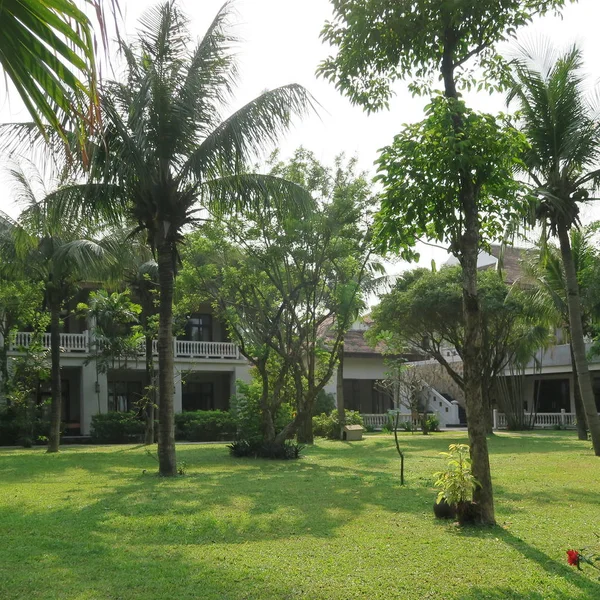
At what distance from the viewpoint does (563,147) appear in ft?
53.9

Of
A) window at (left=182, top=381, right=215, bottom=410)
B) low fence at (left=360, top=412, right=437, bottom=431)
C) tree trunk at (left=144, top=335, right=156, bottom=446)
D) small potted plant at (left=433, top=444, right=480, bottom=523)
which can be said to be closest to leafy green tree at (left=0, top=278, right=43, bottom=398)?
tree trunk at (left=144, top=335, right=156, bottom=446)

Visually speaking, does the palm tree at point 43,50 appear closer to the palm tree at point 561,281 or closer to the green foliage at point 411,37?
the green foliage at point 411,37

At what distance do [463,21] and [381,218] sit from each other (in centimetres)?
241

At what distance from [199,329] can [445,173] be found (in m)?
28.9

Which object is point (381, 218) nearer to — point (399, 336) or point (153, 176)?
point (153, 176)

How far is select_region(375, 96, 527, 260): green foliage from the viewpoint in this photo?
307 inches

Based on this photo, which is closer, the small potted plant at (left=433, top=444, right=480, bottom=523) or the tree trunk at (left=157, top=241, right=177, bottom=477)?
the small potted plant at (left=433, top=444, right=480, bottom=523)

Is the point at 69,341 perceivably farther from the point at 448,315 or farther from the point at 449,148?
the point at 449,148

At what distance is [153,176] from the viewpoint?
13898mm

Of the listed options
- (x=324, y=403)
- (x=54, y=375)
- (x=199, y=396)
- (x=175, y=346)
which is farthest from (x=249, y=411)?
(x=199, y=396)

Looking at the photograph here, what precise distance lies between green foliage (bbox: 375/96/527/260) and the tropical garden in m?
0.03

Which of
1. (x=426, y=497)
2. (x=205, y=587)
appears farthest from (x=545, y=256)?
(x=205, y=587)

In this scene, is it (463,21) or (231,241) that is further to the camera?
(231,241)

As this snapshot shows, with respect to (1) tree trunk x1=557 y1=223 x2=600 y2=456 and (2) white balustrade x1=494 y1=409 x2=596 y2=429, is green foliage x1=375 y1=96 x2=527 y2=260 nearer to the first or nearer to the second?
(1) tree trunk x1=557 y1=223 x2=600 y2=456
